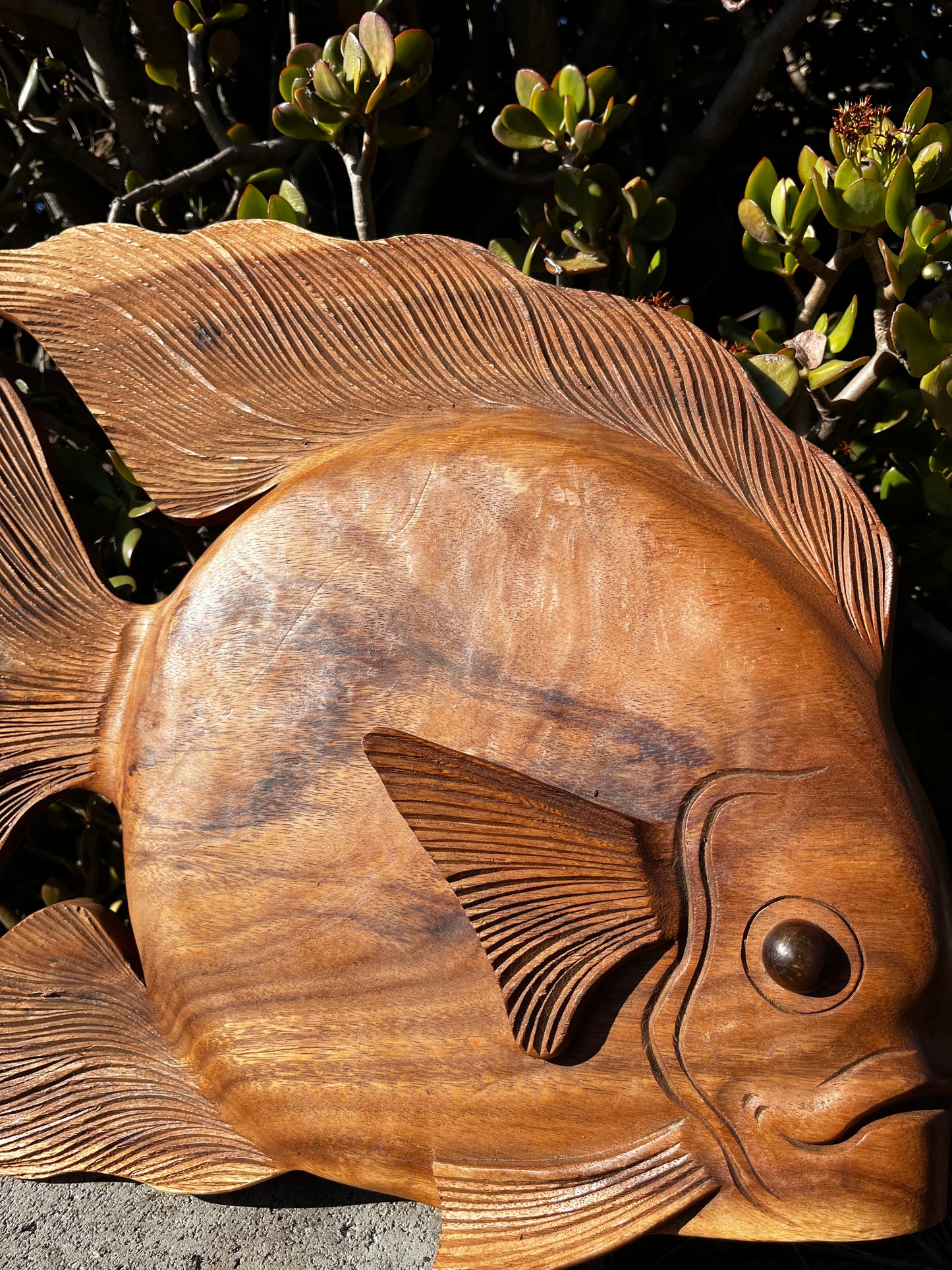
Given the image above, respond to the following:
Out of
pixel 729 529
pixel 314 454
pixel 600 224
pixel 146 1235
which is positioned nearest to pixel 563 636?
pixel 729 529

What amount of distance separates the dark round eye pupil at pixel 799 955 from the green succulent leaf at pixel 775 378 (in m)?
0.69

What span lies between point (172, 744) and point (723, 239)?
1.45 m

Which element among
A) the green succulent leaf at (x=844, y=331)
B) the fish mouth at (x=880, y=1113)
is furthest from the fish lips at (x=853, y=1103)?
the green succulent leaf at (x=844, y=331)

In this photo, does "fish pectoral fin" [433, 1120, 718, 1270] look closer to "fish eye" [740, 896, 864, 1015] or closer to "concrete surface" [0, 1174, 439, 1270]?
"fish eye" [740, 896, 864, 1015]

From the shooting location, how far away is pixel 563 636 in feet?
3.22

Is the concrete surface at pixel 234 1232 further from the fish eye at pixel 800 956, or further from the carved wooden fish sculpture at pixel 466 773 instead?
the fish eye at pixel 800 956

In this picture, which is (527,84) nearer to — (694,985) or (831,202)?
(831,202)

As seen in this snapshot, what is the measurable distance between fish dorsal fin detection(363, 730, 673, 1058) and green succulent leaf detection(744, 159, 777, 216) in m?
0.94

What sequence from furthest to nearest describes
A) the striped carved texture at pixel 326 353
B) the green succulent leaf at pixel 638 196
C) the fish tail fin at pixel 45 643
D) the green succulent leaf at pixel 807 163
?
1. the green succulent leaf at pixel 638 196
2. the green succulent leaf at pixel 807 163
3. the fish tail fin at pixel 45 643
4. the striped carved texture at pixel 326 353

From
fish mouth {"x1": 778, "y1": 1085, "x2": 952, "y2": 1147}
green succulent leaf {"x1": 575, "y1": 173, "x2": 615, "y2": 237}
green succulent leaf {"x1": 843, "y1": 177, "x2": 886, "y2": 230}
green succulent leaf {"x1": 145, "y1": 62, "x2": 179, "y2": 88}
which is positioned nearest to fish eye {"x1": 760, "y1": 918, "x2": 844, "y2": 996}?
fish mouth {"x1": 778, "y1": 1085, "x2": 952, "y2": 1147}

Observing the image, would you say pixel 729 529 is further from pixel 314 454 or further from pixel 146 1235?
pixel 146 1235

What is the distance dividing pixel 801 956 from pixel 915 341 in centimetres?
80

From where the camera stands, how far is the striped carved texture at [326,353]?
43.5 inches

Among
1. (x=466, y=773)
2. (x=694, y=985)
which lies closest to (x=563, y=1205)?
(x=694, y=985)
